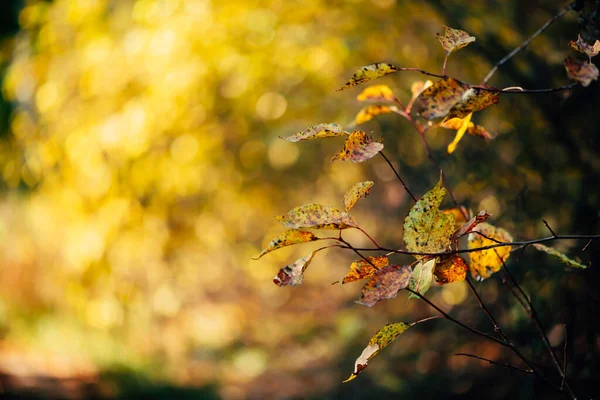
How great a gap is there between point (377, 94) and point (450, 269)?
0.80 ft

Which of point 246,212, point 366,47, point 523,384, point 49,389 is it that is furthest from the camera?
point 246,212

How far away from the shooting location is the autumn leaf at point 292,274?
46 centimetres

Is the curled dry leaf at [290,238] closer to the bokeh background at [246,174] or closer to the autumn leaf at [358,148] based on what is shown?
the autumn leaf at [358,148]

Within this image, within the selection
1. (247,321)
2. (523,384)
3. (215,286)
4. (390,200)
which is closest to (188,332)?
(247,321)

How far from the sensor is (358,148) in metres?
0.49

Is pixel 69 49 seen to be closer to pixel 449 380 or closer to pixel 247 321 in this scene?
pixel 449 380

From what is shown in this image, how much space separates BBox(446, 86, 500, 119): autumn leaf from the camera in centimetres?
46

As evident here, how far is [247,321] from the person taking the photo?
158 inches

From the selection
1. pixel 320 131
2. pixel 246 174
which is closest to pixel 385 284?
pixel 320 131

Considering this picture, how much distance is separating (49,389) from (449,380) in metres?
2.45

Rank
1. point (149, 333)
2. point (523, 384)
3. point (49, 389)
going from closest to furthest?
point (523, 384)
point (49, 389)
point (149, 333)

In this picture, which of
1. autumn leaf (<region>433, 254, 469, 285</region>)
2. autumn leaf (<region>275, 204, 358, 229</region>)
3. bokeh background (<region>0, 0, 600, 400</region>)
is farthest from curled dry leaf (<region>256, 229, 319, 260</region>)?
bokeh background (<region>0, 0, 600, 400</region>)

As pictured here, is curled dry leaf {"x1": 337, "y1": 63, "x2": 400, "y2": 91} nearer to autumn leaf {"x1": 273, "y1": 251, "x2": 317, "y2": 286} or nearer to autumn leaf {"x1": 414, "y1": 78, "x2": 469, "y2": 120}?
autumn leaf {"x1": 414, "y1": 78, "x2": 469, "y2": 120}

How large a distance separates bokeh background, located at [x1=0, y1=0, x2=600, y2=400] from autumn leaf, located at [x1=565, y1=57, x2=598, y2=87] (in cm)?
26
